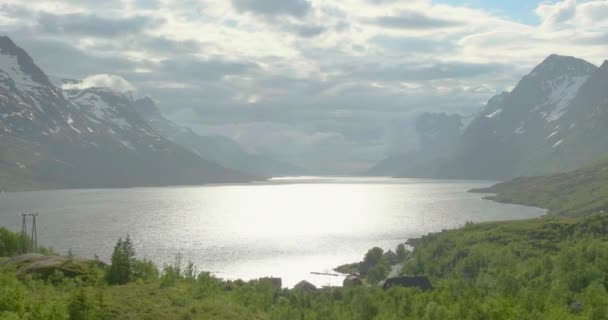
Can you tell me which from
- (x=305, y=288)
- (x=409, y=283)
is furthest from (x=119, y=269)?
(x=409, y=283)

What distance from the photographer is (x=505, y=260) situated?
599 feet

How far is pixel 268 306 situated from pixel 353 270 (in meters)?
81.2

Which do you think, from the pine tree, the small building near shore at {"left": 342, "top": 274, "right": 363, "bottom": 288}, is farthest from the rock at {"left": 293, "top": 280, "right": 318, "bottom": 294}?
the pine tree

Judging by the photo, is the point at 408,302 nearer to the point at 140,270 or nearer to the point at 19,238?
the point at 140,270

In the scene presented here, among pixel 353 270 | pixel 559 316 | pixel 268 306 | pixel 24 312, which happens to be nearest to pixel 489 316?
pixel 559 316

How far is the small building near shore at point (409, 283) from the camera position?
492 feet

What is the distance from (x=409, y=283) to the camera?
15038cm

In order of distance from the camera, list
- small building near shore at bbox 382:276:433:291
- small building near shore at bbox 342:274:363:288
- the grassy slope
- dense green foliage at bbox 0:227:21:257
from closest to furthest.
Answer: the grassy slope, dense green foliage at bbox 0:227:21:257, small building near shore at bbox 382:276:433:291, small building near shore at bbox 342:274:363:288

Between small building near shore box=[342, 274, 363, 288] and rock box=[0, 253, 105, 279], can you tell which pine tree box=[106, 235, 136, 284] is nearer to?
rock box=[0, 253, 105, 279]

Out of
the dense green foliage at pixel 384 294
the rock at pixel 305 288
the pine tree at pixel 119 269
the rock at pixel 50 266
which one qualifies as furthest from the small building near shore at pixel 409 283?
the rock at pixel 50 266

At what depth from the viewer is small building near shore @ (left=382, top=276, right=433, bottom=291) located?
15000 cm

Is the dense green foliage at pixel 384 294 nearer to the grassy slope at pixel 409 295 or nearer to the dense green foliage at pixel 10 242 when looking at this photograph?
the grassy slope at pixel 409 295

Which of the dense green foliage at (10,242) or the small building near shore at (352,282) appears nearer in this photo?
Result: the dense green foliage at (10,242)

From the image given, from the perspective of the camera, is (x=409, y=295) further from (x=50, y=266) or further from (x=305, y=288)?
(x=50, y=266)
